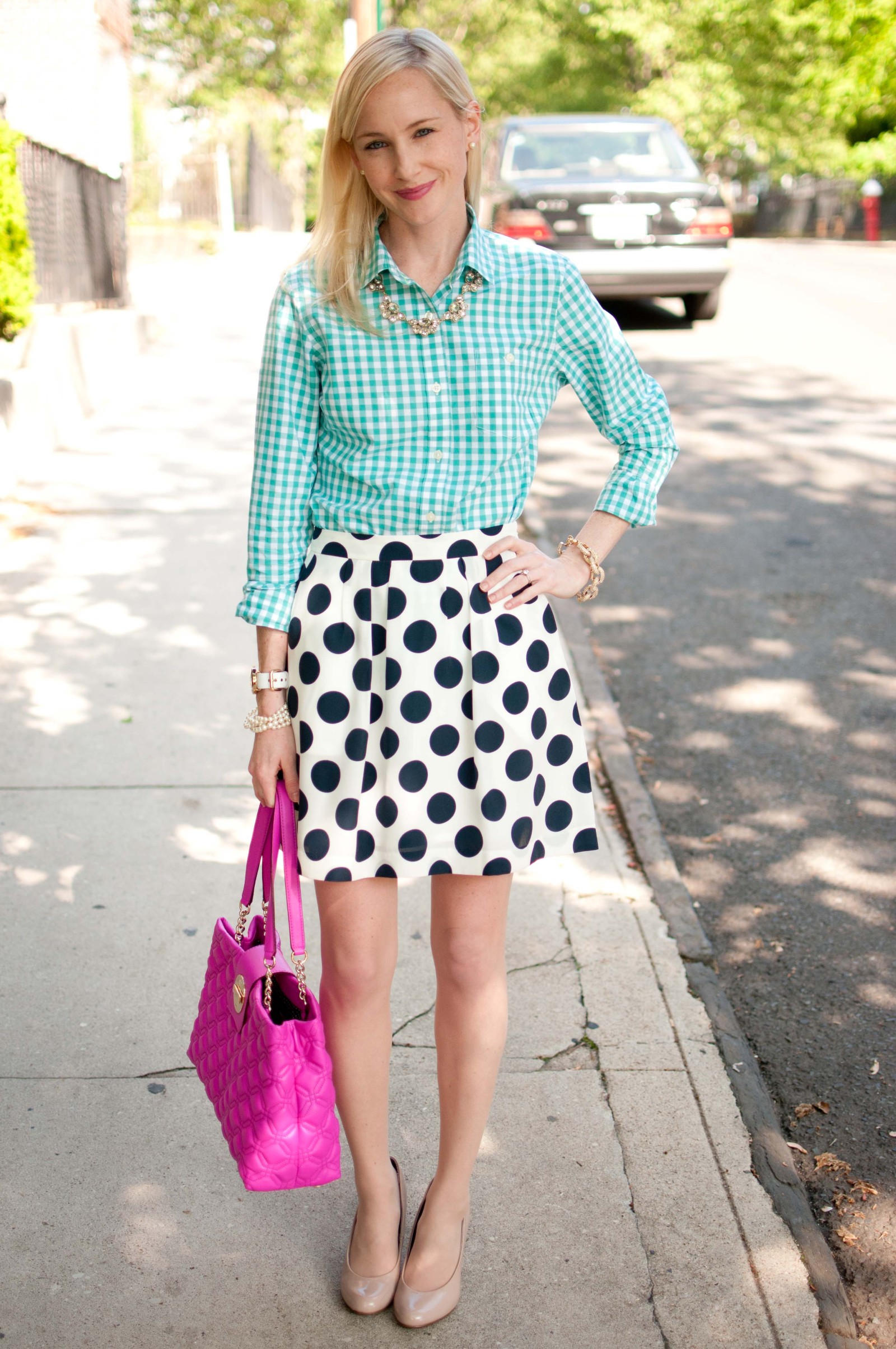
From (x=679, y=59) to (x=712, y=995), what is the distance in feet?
164

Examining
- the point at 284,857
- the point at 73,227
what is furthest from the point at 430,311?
the point at 73,227

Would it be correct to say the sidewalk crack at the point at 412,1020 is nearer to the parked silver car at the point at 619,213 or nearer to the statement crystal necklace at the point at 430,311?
the statement crystal necklace at the point at 430,311

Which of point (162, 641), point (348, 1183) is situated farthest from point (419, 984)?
point (162, 641)

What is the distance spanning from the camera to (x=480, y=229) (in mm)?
1950

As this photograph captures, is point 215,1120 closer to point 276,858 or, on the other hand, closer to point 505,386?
point 276,858

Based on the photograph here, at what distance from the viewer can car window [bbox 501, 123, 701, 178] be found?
36.8 feet

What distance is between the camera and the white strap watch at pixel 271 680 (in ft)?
6.45

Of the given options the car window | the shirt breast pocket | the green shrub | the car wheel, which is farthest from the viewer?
the car wheel

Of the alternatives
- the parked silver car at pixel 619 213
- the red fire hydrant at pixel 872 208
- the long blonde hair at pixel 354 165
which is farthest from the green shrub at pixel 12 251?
the red fire hydrant at pixel 872 208

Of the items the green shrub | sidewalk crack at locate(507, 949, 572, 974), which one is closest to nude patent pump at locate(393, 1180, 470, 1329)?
sidewalk crack at locate(507, 949, 572, 974)

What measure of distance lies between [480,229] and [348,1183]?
179cm

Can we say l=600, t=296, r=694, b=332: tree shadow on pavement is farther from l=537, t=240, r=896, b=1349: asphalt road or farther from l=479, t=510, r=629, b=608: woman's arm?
l=479, t=510, r=629, b=608: woman's arm

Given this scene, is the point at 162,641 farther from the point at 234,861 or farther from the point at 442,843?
the point at 442,843

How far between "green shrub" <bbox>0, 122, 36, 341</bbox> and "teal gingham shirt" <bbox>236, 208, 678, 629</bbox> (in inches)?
236
